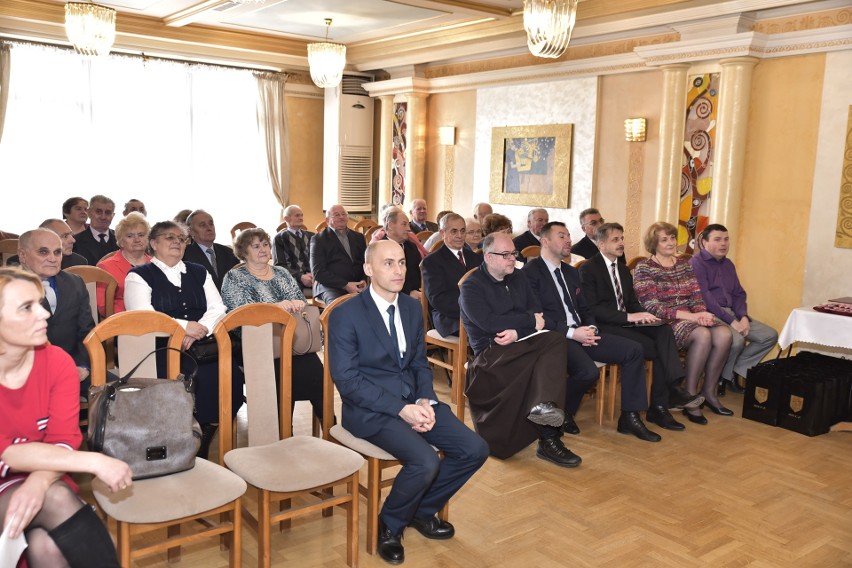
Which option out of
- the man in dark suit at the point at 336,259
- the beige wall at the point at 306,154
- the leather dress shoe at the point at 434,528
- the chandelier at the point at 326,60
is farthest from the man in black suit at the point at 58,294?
the beige wall at the point at 306,154

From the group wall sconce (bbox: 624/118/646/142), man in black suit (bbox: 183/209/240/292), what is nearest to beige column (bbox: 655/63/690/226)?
wall sconce (bbox: 624/118/646/142)

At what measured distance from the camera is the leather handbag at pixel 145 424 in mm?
2361

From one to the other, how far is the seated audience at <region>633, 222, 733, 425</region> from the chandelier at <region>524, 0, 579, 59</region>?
4.70ft

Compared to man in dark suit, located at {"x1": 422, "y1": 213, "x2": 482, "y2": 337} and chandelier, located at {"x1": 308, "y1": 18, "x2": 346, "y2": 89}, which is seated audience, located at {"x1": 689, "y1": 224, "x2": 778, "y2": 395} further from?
chandelier, located at {"x1": 308, "y1": 18, "x2": 346, "y2": 89}

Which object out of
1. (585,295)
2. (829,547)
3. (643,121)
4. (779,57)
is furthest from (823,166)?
(829,547)

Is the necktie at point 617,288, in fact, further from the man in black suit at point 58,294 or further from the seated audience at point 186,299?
the man in black suit at point 58,294

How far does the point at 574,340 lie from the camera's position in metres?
4.55

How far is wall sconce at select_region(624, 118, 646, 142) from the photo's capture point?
7094mm

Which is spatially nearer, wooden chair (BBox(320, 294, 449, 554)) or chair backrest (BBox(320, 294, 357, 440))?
wooden chair (BBox(320, 294, 449, 554))

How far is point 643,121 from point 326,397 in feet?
16.3

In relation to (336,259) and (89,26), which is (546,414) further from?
(89,26)

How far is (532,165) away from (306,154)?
3.65m

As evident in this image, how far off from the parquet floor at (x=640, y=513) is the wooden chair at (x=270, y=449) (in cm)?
30

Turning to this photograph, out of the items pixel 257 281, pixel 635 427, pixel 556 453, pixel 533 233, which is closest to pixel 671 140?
pixel 533 233
